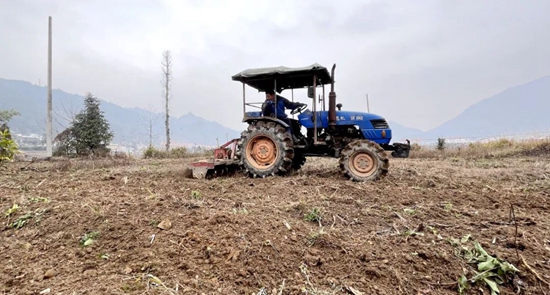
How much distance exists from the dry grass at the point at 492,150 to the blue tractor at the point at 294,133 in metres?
7.89

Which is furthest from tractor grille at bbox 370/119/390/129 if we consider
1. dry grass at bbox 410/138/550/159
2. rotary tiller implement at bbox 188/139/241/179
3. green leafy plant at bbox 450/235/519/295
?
dry grass at bbox 410/138/550/159

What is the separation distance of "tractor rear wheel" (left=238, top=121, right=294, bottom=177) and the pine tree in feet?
38.5

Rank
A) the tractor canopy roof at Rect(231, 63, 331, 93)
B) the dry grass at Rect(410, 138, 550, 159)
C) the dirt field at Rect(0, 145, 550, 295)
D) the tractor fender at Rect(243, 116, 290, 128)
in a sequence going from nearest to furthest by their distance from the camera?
the dirt field at Rect(0, 145, 550, 295)
the tractor canopy roof at Rect(231, 63, 331, 93)
the tractor fender at Rect(243, 116, 290, 128)
the dry grass at Rect(410, 138, 550, 159)

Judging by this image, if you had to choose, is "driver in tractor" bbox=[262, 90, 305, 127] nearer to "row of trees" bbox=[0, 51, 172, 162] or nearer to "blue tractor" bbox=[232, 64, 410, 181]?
"blue tractor" bbox=[232, 64, 410, 181]

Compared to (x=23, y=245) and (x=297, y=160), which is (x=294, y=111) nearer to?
(x=297, y=160)

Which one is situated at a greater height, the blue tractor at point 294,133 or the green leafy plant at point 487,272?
the blue tractor at point 294,133

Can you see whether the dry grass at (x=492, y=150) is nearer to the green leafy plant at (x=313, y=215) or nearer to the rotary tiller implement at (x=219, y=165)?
the rotary tiller implement at (x=219, y=165)

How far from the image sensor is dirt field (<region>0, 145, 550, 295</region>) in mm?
1866

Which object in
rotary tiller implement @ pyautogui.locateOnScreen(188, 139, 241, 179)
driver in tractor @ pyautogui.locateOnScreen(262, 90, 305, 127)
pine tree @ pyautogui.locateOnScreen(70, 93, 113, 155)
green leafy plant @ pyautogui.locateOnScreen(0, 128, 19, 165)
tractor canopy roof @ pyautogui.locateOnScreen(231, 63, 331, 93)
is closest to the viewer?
tractor canopy roof @ pyautogui.locateOnScreen(231, 63, 331, 93)

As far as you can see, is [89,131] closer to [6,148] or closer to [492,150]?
[6,148]

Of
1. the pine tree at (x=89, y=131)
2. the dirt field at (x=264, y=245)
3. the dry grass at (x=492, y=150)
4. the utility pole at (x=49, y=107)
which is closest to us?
the dirt field at (x=264, y=245)

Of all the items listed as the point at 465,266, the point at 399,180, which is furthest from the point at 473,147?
the point at 465,266

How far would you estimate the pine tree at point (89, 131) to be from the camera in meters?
15.2

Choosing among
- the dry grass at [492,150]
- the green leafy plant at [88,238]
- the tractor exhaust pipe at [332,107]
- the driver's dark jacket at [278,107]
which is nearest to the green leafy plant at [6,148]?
the driver's dark jacket at [278,107]
